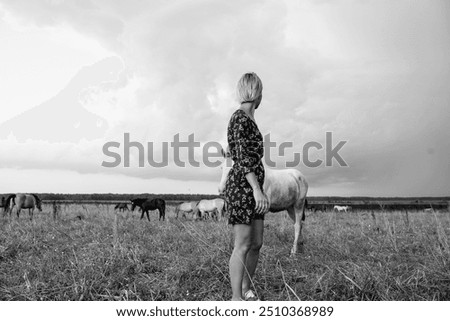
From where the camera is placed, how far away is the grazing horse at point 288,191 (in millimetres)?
6883

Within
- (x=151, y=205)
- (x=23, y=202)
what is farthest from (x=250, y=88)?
(x=23, y=202)

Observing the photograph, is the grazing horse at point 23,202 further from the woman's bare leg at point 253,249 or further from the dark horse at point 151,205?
the woman's bare leg at point 253,249

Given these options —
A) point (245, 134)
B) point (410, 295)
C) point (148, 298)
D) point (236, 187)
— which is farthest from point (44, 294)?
point (410, 295)

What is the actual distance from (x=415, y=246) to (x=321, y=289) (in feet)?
Result: 11.7

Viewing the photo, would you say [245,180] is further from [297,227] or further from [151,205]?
[151,205]

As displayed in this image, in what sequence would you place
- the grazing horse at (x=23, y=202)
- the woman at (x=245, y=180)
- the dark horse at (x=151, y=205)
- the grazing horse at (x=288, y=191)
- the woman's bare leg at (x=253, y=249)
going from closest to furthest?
the woman at (x=245, y=180) → the woman's bare leg at (x=253, y=249) → the grazing horse at (x=288, y=191) → the grazing horse at (x=23, y=202) → the dark horse at (x=151, y=205)

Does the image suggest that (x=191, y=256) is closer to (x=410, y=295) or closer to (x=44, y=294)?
(x=44, y=294)

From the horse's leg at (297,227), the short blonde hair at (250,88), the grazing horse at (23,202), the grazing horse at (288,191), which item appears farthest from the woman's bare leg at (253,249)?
the grazing horse at (23,202)

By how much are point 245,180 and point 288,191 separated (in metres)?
4.17

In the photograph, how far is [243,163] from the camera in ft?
→ 9.99

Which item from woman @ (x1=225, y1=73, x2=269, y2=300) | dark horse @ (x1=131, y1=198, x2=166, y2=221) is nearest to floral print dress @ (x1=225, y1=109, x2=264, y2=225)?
woman @ (x1=225, y1=73, x2=269, y2=300)

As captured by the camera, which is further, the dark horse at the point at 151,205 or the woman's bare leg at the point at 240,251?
the dark horse at the point at 151,205
